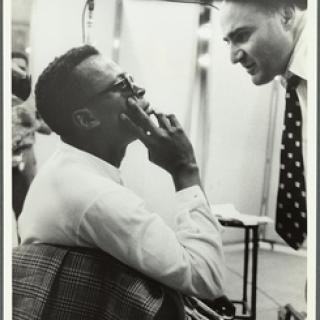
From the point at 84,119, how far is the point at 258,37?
0.68 m

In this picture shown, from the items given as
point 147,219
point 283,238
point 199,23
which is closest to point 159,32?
point 199,23

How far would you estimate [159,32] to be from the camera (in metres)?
1.46

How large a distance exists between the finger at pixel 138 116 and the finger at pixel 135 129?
0.01 meters

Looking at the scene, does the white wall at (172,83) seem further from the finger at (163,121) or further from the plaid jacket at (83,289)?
the plaid jacket at (83,289)

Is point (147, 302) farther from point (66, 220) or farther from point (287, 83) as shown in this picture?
point (287, 83)

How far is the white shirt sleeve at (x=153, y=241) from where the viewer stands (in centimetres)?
134

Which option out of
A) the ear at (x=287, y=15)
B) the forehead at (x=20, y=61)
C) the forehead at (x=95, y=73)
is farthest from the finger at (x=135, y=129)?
the ear at (x=287, y=15)

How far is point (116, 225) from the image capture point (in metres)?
1.35

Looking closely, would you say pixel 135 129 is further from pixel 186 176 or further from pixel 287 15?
pixel 287 15

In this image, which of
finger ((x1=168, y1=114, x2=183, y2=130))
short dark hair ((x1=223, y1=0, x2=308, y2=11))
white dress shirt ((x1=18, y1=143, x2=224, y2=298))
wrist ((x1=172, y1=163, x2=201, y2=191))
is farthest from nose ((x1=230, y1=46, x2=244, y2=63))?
white dress shirt ((x1=18, y1=143, x2=224, y2=298))

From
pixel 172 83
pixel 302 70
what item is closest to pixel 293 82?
pixel 302 70

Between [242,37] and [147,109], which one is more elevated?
[242,37]

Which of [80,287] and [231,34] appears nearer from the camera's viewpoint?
[80,287]

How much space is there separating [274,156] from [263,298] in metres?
0.50
